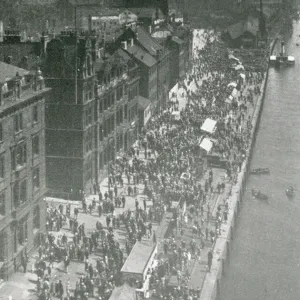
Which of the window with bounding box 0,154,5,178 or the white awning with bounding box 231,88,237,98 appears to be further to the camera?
the white awning with bounding box 231,88,237,98

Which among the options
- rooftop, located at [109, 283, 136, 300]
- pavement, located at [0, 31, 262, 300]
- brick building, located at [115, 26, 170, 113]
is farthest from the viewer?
brick building, located at [115, 26, 170, 113]

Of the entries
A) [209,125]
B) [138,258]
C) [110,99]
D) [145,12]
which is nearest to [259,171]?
[209,125]

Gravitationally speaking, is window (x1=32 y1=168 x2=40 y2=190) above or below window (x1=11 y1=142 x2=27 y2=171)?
below

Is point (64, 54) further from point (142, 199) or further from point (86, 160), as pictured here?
point (142, 199)

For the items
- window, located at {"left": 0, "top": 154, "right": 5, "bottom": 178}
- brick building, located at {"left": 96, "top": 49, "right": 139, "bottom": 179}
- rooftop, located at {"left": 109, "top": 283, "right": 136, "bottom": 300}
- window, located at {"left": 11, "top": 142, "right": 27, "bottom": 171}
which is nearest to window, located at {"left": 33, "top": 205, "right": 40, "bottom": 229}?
window, located at {"left": 11, "top": 142, "right": 27, "bottom": 171}

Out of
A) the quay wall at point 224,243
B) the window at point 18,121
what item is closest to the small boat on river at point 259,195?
the quay wall at point 224,243

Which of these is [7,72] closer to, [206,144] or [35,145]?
[35,145]

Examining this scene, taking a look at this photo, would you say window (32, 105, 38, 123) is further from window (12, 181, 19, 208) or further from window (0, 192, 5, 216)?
window (0, 192, 5, 216)
